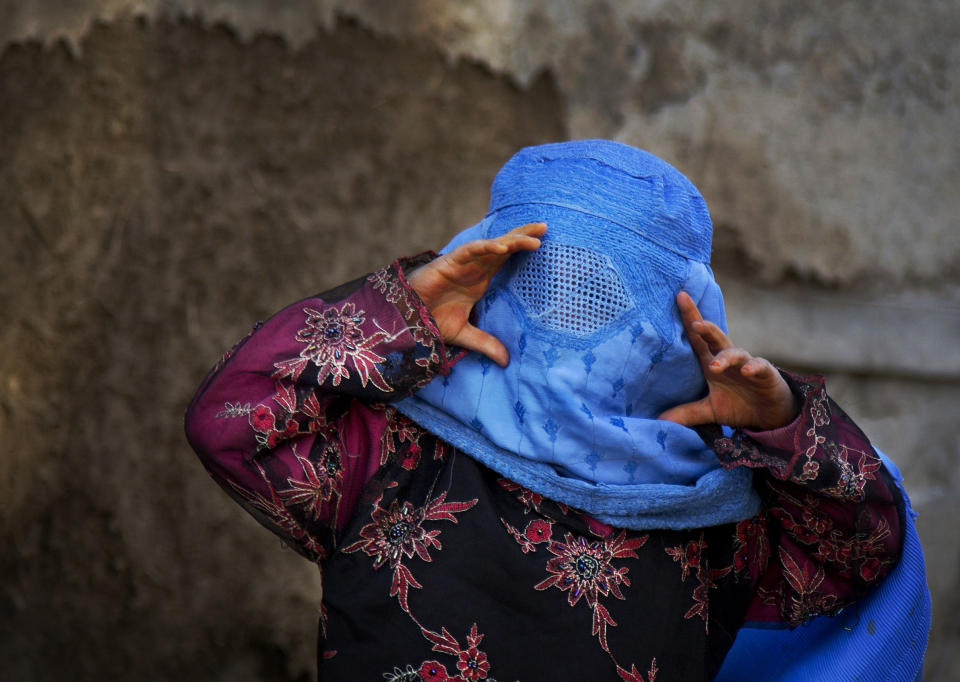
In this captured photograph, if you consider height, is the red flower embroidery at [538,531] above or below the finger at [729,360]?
below

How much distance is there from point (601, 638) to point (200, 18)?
168cm

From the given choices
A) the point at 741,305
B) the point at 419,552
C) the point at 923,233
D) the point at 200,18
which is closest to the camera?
the point at 419,552

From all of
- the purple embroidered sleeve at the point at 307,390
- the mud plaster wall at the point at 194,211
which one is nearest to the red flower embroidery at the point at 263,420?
the purple embroidered sleeve at the point at 307,390

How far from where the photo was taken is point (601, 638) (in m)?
1.16

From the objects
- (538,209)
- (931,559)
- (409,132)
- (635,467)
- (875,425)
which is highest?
(538,209)

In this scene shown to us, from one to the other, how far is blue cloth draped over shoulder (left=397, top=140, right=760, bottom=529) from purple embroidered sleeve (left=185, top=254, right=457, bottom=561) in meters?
0.10

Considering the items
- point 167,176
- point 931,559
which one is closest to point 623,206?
point 167,176

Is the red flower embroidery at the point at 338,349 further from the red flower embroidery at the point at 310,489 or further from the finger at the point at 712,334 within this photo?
Result: the finger at the point at 712,334

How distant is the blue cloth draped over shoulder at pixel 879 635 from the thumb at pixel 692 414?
0.26 meters

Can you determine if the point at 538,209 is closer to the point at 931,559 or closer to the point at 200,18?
the point at 200,18

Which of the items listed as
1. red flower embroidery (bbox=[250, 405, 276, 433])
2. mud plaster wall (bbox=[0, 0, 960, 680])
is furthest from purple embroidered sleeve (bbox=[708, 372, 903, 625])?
mud plaster wall (bbox=[0, 0, 960, 680])

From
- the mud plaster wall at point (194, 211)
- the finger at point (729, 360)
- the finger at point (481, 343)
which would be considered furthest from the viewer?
the mud plaster wall at point (194, 211)

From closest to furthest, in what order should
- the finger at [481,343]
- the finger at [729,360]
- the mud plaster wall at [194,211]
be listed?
the finger at [729,360] → the finger at [481,343] → the mud plaster wall at [194,211]

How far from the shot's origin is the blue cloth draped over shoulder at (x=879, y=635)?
4.16 feet
